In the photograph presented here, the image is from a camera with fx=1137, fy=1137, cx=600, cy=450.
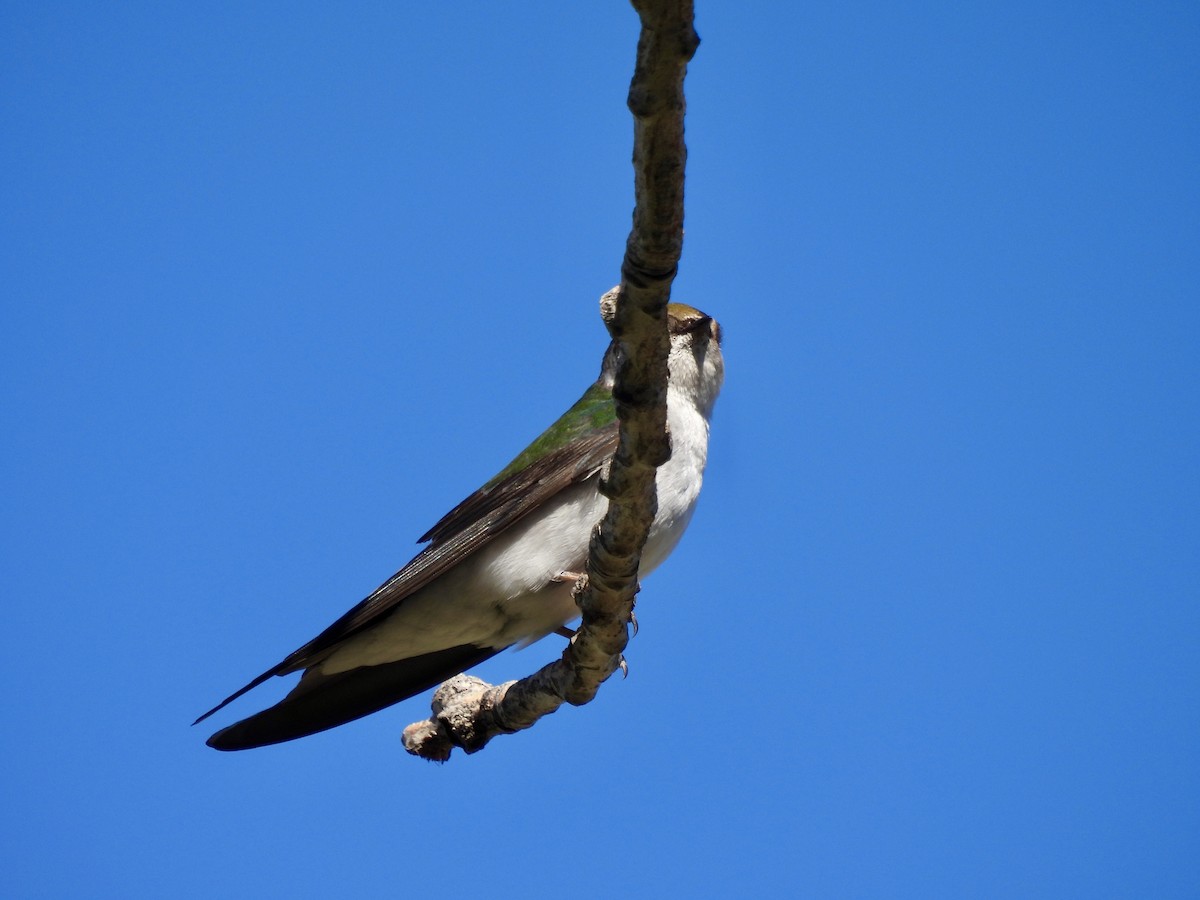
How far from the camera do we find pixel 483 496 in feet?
21.4

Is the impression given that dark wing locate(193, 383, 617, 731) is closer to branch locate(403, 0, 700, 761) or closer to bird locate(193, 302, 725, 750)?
bird locate(193, 302, 725, 750)

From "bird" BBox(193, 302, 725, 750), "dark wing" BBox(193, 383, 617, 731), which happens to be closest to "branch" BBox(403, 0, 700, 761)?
"bird" BBox(193, 302, 725, 750)

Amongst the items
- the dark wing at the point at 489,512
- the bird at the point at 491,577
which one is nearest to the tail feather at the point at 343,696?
the bird at the point at 491,577

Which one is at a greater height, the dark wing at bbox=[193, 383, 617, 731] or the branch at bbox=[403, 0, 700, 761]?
the dark wing at bbox=[193, 383, 617, 731]

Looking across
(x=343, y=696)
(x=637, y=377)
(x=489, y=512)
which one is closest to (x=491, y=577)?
(x=489, y=512)

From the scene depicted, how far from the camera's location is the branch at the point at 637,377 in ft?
9.62

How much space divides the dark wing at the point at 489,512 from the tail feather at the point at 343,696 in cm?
44

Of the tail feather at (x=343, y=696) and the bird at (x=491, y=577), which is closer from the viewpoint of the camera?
the bird at (x=491, y=577)

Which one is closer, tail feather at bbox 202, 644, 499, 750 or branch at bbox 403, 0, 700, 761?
branch at bbox 403, 0, 700, 761

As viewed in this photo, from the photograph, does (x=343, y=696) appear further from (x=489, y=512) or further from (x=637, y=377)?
(x=637, y=377)

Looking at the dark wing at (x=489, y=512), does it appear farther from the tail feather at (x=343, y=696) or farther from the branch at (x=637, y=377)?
the branch at (x=637, y=377)

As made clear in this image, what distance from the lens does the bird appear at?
6.02 metres

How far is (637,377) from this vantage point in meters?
3.77

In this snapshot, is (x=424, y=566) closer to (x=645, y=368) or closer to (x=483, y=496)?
(x=483, y=496)
